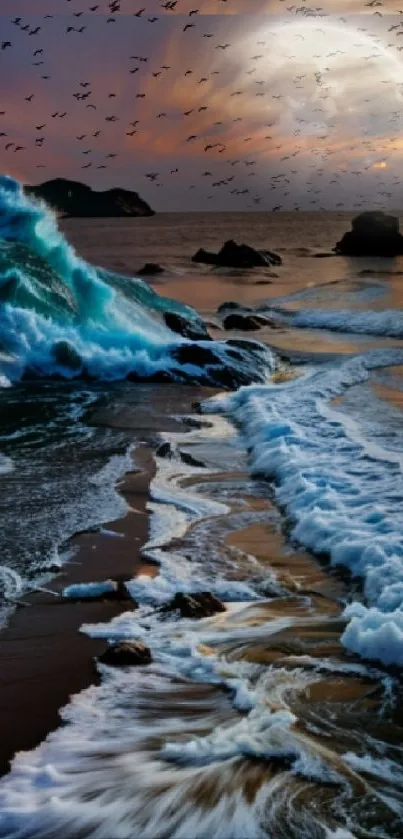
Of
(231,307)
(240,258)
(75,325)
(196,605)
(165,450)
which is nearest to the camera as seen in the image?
(196,605)

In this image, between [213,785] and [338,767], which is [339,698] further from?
[213,785]

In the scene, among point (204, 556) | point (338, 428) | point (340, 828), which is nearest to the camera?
point (340, 828)

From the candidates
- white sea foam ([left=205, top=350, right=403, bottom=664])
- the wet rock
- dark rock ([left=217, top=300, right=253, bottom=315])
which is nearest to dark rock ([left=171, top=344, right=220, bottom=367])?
white sea foam ([left=205, top=350, right=403, bottom=664])

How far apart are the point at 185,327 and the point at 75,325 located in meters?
3.25

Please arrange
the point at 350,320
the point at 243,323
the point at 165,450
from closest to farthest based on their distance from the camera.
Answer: the point at 165,450 → the point at 243,323 → the point at 350,320

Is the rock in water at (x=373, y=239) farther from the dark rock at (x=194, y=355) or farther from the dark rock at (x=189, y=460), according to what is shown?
the dark rock at (x=189, y=460)

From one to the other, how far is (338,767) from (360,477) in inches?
221

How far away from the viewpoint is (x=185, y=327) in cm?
2125

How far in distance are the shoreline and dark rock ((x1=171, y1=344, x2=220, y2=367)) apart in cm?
931

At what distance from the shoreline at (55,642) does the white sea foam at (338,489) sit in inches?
60.7

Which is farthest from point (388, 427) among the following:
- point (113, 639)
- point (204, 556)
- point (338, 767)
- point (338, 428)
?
point (338, 767)

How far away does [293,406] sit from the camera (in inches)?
567

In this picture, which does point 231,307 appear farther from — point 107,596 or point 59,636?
point 59,636

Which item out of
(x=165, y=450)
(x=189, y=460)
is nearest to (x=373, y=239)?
(x=165, y=450)
